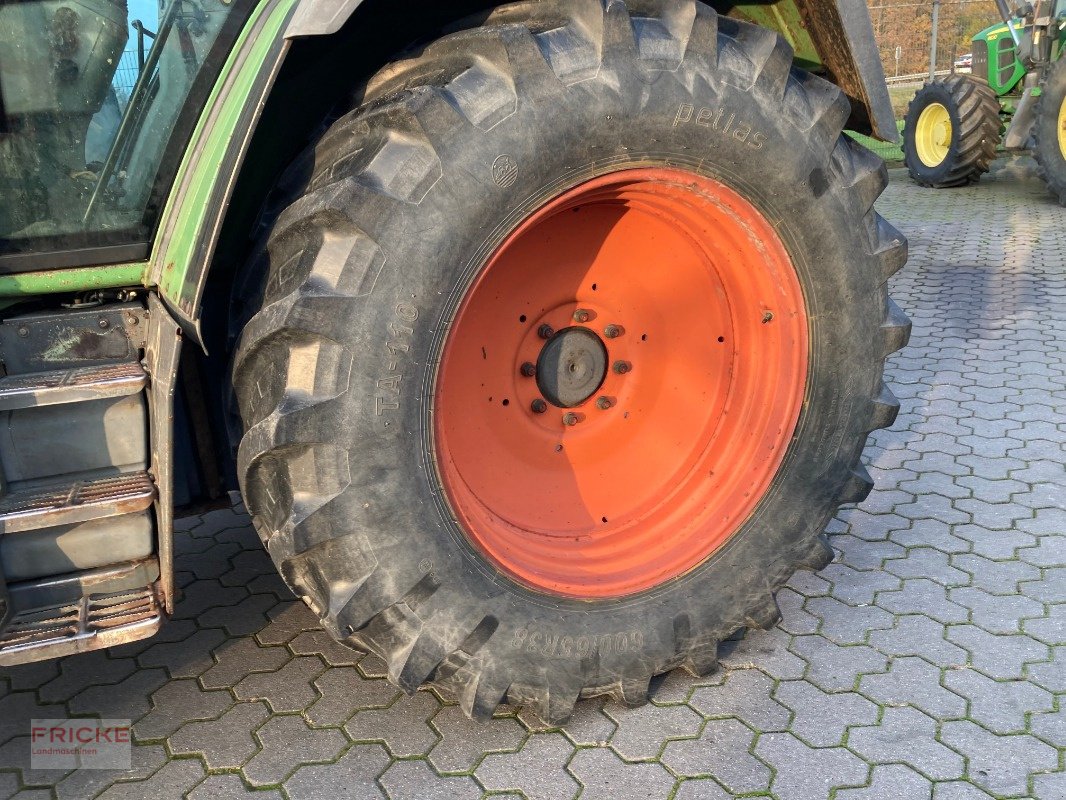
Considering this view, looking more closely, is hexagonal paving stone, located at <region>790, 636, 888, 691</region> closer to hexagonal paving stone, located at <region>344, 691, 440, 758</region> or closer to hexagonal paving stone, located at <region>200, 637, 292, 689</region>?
hexagonal paving stone, located at <region>344, 691, 440, 758</region>

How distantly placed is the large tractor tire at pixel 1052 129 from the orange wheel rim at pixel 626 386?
6878mm

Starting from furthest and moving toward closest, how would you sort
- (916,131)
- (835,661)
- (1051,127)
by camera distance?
1. (916,131)
2. (1051,127)
3. (835,661)

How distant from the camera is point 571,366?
7.95 feet

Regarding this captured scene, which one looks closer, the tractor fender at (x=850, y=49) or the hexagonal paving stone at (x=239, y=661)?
the tractor fender at (x=850, y=49)

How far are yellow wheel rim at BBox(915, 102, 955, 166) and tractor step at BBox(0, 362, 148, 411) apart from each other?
9.05 metres

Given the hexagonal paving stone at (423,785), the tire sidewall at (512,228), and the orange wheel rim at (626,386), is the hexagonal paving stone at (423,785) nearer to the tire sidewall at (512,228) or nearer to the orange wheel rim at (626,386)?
the tire sidewall at (512,228)

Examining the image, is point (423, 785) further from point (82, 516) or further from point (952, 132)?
point (952, 132)

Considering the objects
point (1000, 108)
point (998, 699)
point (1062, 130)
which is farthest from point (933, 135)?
point (998, 699)

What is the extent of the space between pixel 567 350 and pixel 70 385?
3.76 feet

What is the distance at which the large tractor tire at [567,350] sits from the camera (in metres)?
1.81

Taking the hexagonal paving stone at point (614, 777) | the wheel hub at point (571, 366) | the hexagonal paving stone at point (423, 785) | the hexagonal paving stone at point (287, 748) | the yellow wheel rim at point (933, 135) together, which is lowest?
the hexagonal paving stone at point (287, 748)

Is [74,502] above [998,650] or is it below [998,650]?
above

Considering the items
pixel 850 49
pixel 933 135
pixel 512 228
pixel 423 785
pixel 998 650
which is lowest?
pixel 423 785

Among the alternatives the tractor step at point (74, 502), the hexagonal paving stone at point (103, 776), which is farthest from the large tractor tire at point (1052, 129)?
the hexagonal paving stone at point (103, 776)
